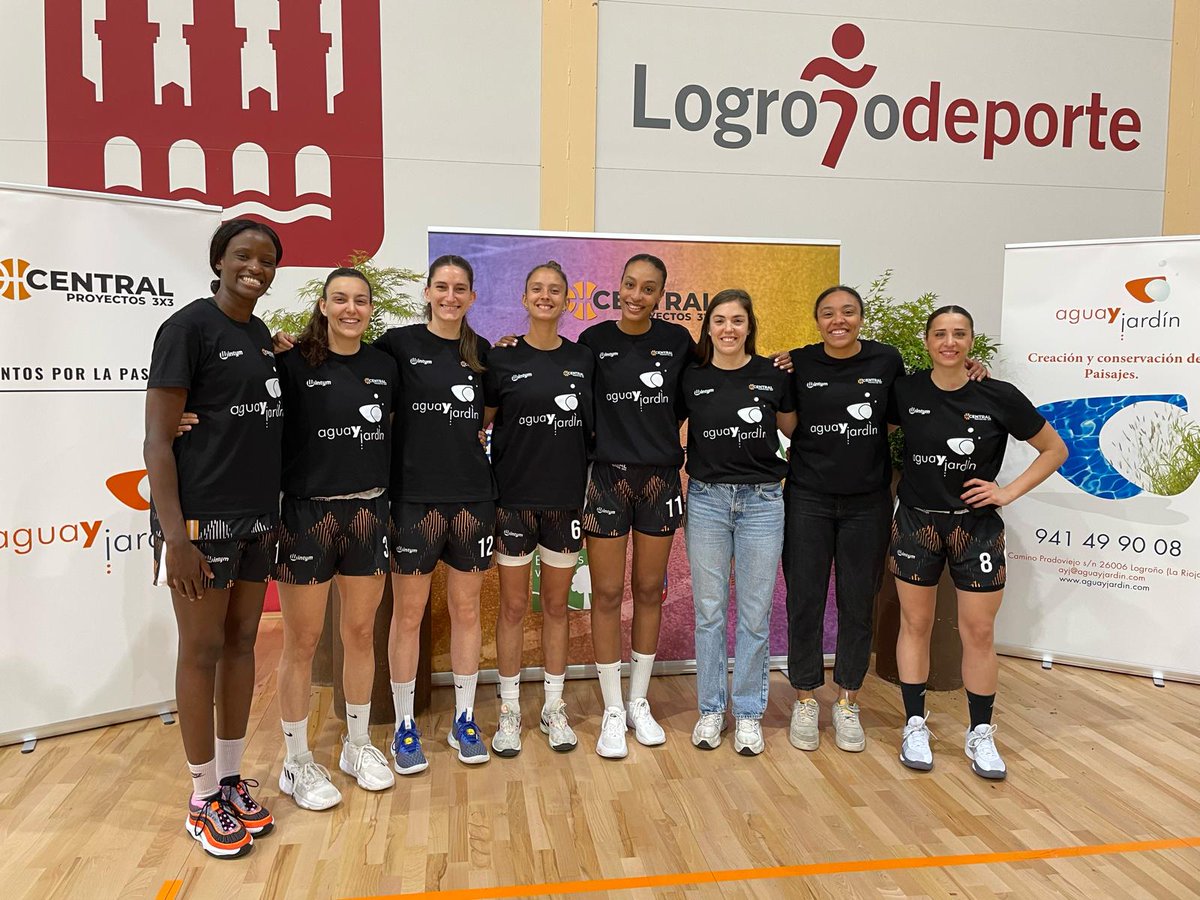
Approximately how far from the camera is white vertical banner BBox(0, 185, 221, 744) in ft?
9.73

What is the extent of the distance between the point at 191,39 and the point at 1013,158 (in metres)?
4.87

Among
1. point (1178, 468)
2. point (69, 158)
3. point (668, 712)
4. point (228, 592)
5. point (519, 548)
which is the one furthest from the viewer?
point (69, 158)

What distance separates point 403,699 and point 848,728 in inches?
63.2

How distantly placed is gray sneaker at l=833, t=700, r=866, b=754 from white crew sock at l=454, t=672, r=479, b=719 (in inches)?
52.8

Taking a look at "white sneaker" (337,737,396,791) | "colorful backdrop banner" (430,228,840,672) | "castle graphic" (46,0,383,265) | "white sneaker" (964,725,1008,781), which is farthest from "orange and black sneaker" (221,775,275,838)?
"castle graphic" (46,0,383,265)

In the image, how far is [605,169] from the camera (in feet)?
16.5

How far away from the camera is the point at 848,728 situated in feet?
10.3

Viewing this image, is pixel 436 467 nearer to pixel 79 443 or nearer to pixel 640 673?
pixel 640 673

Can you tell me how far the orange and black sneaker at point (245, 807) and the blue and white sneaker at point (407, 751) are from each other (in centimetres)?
46

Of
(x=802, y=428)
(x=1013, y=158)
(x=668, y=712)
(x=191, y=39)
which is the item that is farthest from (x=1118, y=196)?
(x=191, y=39)

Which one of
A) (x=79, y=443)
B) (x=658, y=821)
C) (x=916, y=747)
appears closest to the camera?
(x=658, y=821)

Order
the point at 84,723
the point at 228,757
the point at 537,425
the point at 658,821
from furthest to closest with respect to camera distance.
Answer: the point at 84,723
the point at 537,425
the point at 658,821
the point at 228,757

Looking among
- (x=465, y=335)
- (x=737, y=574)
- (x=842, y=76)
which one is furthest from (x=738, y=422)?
(x=842, y=76)

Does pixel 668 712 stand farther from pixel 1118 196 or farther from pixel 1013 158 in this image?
pixel 1118 196
